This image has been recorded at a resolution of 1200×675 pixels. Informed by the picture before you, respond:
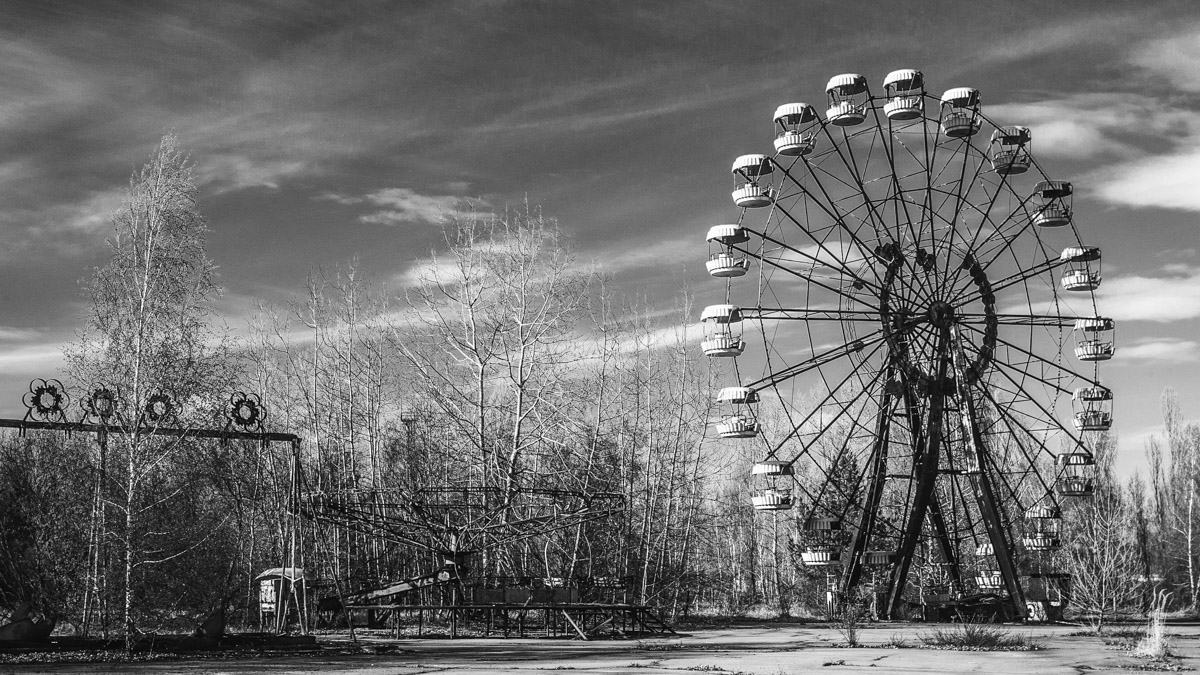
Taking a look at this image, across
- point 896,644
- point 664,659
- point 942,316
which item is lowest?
point 896,644

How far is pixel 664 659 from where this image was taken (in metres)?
19.1

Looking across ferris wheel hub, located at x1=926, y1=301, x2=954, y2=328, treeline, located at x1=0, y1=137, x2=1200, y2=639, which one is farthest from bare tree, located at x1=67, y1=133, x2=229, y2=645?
ferris wheel hub, located at x1=926, y1=301, x2=954, y2=328

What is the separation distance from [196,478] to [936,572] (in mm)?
38450

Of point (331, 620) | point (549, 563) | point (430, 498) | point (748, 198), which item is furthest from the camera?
point (430, 498)

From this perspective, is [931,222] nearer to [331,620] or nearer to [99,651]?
[331,620]

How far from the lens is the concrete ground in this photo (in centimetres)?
1638

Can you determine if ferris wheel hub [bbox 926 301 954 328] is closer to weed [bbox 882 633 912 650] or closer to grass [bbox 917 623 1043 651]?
weed [bbox 882 633 912 650]

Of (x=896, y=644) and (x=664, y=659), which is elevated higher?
(x=664, y=659)

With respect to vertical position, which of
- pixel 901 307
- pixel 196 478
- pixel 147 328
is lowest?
pixel 196 478

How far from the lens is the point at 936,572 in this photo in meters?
53.1

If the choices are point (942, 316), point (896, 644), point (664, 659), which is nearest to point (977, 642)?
point (896, 644)

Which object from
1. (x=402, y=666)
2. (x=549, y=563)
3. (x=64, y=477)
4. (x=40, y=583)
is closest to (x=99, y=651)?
(x=40, y=583)

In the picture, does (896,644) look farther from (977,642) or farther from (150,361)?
(150,361)

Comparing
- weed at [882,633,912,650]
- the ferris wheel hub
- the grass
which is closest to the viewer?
the grass
